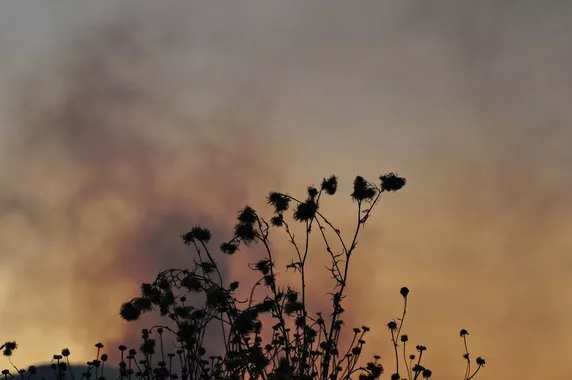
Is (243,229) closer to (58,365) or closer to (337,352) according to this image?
Answer: (337,352)

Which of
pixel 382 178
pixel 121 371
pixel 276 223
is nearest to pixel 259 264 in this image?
pixel 276 223

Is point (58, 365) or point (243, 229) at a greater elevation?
point (243, 229)

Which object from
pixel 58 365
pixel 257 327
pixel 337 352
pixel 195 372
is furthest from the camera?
pixel 58 365

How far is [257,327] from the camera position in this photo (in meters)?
10.5

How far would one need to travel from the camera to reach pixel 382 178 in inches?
462

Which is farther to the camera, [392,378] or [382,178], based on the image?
[392,378]

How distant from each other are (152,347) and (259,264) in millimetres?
3365

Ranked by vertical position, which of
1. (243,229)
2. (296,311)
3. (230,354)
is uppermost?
(243,229)

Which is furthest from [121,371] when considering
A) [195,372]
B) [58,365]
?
[195,372]

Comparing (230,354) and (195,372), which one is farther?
(195,372)

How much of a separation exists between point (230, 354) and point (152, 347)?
9.91ft

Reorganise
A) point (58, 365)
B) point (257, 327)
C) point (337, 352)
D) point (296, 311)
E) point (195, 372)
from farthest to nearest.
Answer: point (58, 365) → point (337, 352) → point (195, 372) → point (296, 311) → point (257, 327)

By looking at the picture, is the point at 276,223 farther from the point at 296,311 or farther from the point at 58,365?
the point at 58,365

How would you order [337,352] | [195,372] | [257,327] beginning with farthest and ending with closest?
1. [337,352]
2. [195,372]
3. [257,327]
